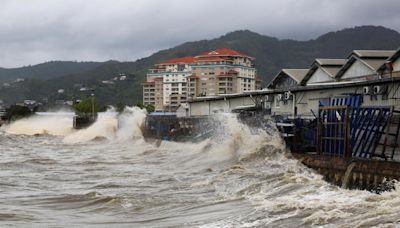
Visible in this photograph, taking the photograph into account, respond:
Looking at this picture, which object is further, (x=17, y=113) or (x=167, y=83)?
(x=167, y=83)

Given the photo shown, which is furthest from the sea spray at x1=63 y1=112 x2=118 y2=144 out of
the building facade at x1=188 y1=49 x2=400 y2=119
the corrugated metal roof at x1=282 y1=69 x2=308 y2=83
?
the corrugated metal roof at x1=282 y1=69 x2=308 y2=83

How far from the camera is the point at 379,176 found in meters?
17.9

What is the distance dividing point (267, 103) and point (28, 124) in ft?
219

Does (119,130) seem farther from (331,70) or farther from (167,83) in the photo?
(167,83)

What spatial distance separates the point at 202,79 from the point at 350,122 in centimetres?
13548

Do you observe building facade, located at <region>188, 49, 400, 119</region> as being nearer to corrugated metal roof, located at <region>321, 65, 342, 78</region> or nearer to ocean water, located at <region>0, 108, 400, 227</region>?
corrugated metal roof, located at <region>321, 65, 342, 78</region>

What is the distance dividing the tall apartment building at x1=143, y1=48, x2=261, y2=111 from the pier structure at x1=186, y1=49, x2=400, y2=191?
310ft

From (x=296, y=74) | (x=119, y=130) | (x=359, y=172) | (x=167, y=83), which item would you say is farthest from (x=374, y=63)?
(x=167, y=83)

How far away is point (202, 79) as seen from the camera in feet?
518

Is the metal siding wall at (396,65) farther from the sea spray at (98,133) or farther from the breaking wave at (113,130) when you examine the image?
the sea spray at (98,133)

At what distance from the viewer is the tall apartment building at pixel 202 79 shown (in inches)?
6009

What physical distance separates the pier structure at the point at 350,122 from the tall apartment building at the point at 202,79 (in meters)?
94.5

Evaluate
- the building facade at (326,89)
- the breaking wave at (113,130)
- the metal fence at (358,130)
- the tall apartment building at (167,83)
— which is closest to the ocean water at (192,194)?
the metal fence at (358,130)

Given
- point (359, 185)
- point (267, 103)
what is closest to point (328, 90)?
point (267, 103)
